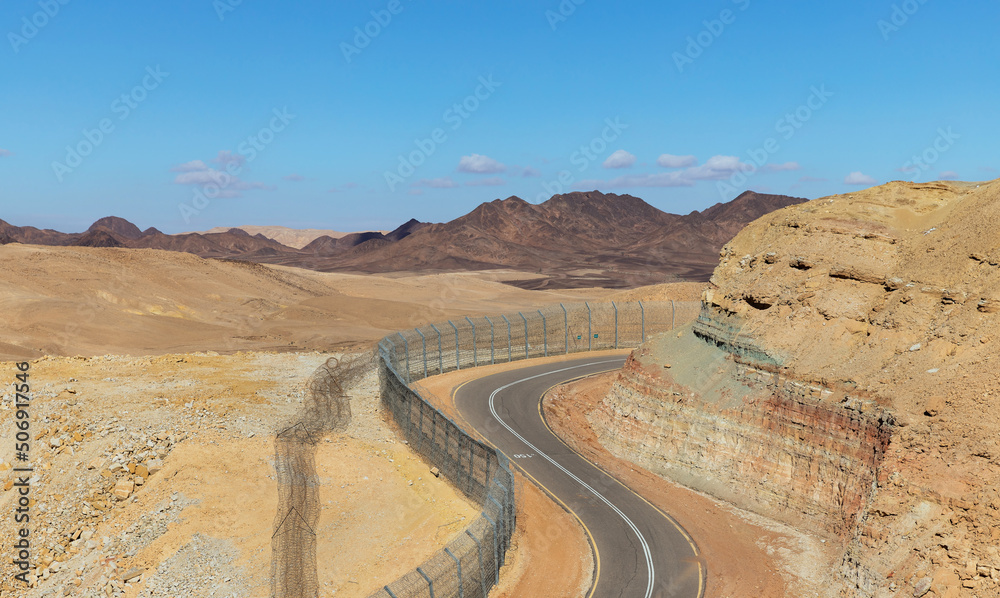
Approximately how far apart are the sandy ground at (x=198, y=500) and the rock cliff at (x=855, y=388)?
433 inches

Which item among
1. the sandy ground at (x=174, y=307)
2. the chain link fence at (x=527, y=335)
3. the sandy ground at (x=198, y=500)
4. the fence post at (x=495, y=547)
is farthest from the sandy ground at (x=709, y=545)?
the sandy ground at (x=174, y=307)

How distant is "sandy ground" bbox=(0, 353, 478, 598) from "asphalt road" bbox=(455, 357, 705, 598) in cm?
486

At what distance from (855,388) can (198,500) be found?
76.8 ft

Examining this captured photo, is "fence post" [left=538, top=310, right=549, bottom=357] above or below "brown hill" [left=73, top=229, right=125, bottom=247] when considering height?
below

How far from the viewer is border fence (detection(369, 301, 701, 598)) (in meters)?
18.9

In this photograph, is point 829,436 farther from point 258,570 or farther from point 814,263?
point 258,570

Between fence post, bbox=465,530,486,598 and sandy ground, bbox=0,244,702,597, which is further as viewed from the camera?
sandy ground, bbox=0,244,702,597

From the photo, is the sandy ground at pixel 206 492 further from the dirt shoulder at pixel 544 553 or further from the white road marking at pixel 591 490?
the white road marking at pixel 591 490

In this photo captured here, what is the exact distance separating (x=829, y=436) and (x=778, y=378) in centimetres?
347

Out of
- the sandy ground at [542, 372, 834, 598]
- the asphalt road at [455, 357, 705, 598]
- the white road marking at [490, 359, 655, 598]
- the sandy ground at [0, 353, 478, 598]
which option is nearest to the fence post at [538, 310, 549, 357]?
the white road marking at [490, 359, 655, 598]

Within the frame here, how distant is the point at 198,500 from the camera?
23.6 metres

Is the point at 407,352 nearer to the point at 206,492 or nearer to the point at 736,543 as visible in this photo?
the point at 206,492

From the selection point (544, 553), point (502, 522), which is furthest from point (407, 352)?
point (502, 522)

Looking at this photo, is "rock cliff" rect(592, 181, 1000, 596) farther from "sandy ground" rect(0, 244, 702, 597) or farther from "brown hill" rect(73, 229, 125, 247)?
"brown hill" rect(73, 229, 125, 247)
